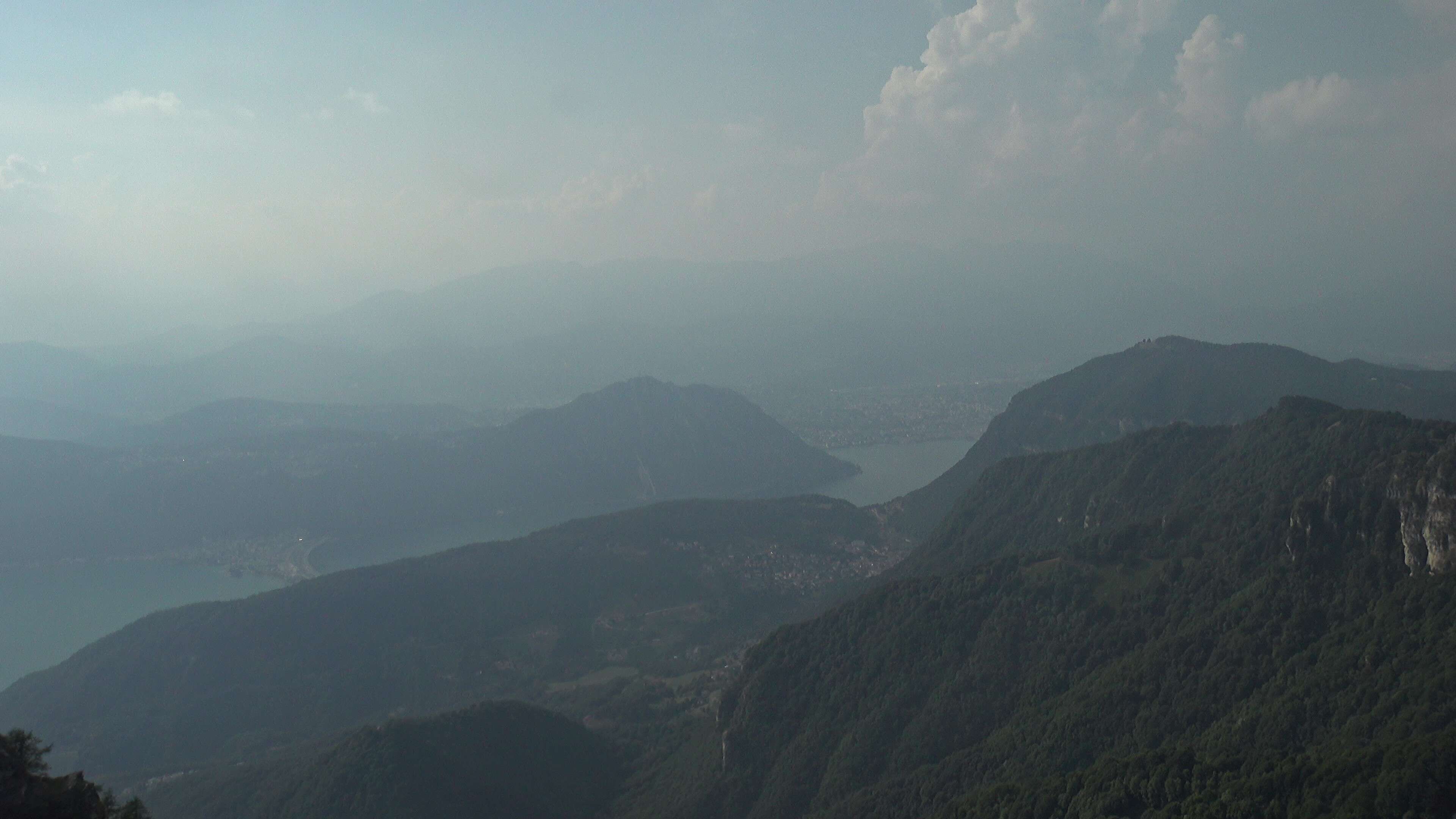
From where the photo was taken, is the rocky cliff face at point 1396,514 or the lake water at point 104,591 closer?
the rocky cliff face at point 1396,514

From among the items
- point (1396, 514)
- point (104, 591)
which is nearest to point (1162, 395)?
point (1396, 514)

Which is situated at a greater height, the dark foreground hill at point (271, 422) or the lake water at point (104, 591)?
the dark foreground hill at point (271, 422)

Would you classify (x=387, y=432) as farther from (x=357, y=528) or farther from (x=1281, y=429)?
(x=1281, y=429)

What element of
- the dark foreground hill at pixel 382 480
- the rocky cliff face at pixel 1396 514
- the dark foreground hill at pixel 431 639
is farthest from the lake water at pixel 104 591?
the rocky cliff face at pixel 1396 514

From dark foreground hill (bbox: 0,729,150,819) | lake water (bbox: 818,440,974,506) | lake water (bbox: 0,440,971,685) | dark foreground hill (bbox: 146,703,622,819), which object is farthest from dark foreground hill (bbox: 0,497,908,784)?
dark foreground hill (bbox: 0,729,150,819)

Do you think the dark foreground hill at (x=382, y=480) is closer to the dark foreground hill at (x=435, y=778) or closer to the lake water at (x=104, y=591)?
the lake water at (x=104, y=591)
